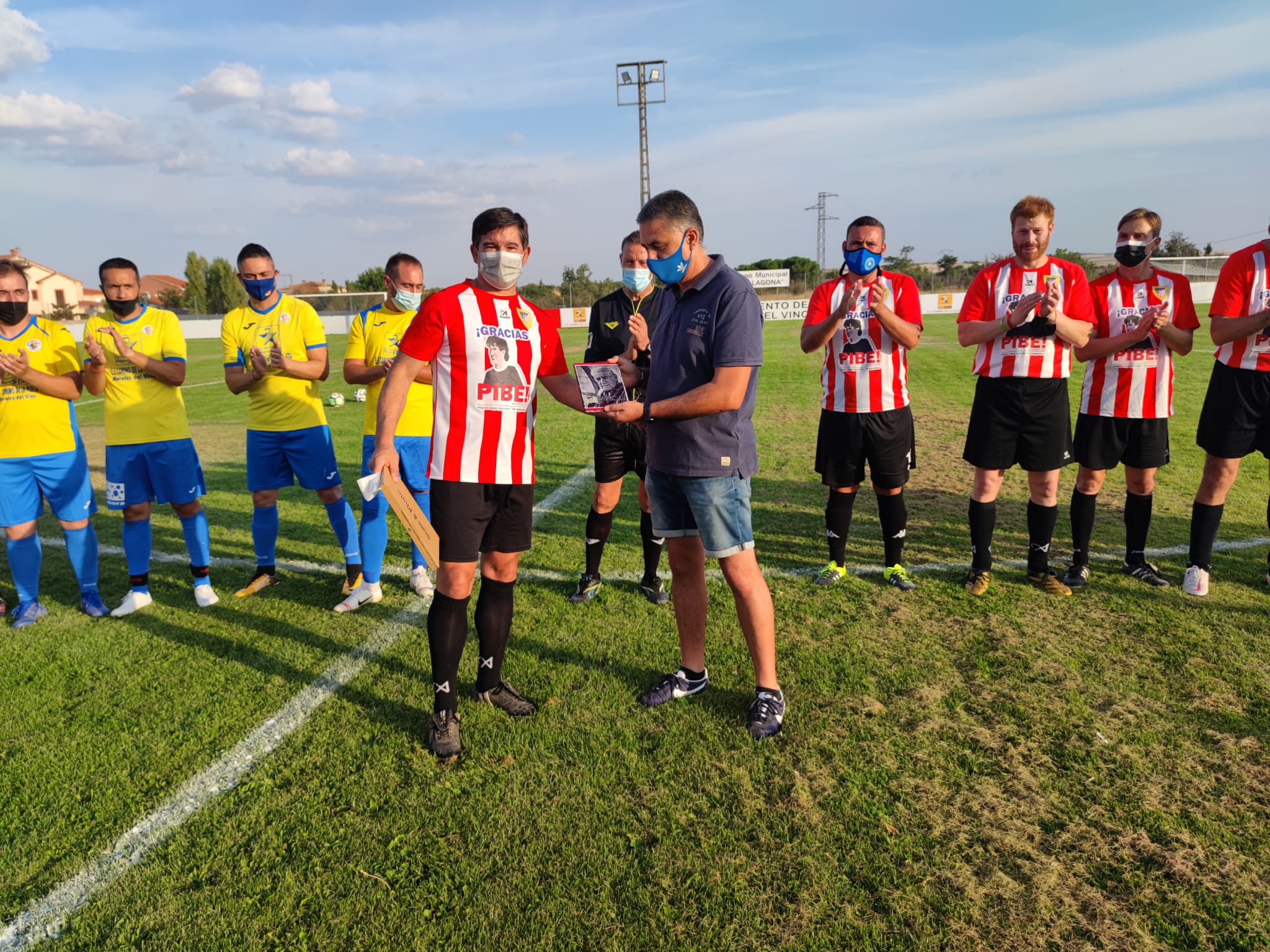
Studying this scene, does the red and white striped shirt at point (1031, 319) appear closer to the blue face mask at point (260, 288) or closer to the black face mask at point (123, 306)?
the blue face mask at point (260, 288)

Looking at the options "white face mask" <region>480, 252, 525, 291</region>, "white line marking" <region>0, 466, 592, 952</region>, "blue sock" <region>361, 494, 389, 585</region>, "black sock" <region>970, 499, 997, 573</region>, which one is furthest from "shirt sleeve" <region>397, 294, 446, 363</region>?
"black sock" <region>970, 499, 997, 573</region>

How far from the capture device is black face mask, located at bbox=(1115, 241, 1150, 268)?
14.8ft

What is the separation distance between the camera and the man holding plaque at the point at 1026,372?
4.40 m

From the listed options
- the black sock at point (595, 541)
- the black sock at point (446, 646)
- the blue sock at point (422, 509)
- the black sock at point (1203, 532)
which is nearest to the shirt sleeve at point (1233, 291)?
the black sock at point (1203, 532)

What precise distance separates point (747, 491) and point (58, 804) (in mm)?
3009

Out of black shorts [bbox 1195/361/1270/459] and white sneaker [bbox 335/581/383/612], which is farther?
white sneaker [bbox 335/581/383/612]

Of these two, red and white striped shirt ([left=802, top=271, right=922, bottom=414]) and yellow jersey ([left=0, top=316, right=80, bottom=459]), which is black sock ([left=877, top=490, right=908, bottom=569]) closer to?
red and white striped shirt ([left=802, top=271, right=922, bottom=414])

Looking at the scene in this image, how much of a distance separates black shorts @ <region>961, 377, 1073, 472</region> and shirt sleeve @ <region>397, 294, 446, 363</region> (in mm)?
3292

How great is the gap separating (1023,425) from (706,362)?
2.72 metres

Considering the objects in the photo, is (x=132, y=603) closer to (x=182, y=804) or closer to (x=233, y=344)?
(x=233, y=344)

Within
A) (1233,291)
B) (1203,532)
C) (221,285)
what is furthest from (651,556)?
(221,285)

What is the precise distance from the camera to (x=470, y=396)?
315 centimetres

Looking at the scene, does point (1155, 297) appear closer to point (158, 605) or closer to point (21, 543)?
point (158, 605)

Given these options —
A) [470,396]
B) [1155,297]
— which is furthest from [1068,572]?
[470,396]
